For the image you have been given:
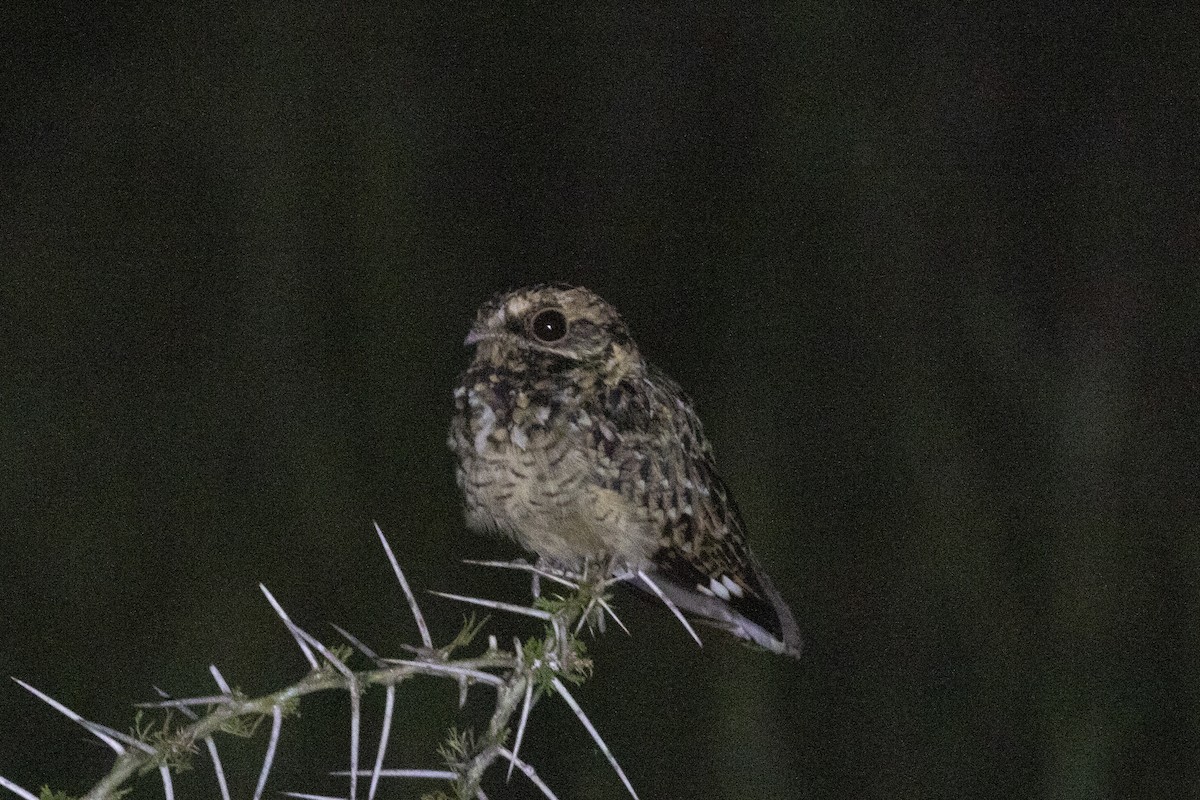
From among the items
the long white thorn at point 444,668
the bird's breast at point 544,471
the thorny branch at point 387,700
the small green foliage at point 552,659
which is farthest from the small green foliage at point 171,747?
the bird's breast at point 544,471

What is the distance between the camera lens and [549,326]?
1.48 m

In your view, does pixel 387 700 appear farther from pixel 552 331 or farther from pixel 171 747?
pixel 552 331

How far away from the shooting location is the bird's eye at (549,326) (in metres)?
1.47

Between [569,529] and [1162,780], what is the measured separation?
3.84 feet

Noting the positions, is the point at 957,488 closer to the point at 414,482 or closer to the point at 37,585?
the point at 414,482

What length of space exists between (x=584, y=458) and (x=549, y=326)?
156 millimetres

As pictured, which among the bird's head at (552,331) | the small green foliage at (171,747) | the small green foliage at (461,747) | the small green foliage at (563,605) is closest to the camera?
the small green foliage at (171,747)

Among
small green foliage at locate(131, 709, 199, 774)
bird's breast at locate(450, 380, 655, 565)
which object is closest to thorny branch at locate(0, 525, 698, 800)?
small green foliage at locate(131, 709, 199, 774)

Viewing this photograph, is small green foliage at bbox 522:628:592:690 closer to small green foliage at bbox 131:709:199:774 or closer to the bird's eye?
small green foliage at bbox 131:709:199:774

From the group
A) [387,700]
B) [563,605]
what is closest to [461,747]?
[387,700]

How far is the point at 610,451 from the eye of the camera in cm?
151

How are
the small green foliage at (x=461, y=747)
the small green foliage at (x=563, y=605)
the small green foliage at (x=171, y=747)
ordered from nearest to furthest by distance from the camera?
the small green foliage at (x=171, y=747) → the small green foliage at (x=461, y=747) → the small green foliage at (x=563, y=605)

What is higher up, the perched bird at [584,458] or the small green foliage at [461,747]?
the perched bird at [584,458]

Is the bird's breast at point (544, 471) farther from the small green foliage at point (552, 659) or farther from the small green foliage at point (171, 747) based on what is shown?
the small green foliage at point (171, 747)
